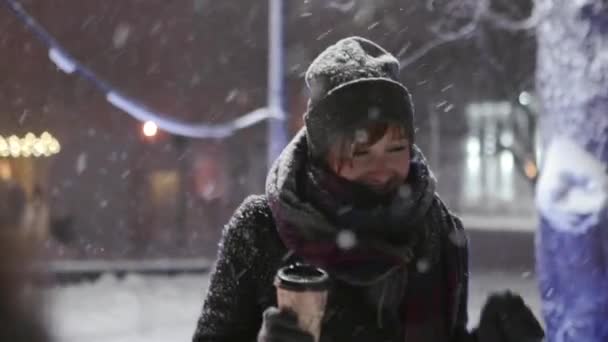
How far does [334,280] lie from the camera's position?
1864 mm

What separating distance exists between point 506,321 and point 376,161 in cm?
46

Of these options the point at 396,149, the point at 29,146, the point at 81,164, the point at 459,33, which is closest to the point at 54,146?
the point at 29,146

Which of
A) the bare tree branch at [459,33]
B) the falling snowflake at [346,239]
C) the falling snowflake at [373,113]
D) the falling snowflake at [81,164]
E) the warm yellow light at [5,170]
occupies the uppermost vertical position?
the bare tree branch at [459,33]

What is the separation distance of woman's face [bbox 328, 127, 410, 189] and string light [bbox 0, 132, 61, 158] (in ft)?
48.6

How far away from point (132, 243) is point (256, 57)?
18.6 ft

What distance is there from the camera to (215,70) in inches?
824

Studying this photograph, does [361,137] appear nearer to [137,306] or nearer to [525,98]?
[137,306]

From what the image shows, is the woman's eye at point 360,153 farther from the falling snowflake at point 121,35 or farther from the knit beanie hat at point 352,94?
the falling snowflake at point 121,35

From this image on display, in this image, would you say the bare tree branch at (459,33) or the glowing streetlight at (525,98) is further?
the glowing streetlight at (525,98)

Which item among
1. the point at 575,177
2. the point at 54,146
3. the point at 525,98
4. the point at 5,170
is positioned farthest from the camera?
the point at 54,146

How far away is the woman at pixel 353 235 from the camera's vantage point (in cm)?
184

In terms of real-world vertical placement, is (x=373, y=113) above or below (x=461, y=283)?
above

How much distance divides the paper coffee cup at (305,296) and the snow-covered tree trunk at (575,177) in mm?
3472

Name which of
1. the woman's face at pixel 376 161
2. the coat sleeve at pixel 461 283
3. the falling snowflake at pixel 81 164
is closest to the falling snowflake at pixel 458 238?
the coat sleeve at pixel 461 283
